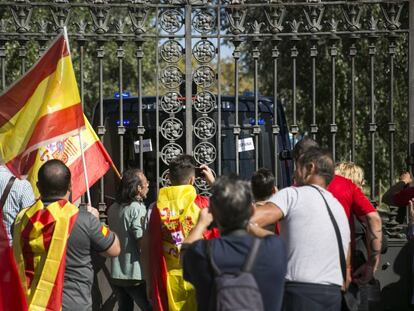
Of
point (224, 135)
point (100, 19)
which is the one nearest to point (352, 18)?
point (224, 135)

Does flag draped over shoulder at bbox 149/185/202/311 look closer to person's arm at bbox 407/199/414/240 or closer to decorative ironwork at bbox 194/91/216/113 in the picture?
decorative ironwork at bbox 194/91/216/113

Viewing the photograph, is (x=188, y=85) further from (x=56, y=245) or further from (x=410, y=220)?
(x=56, y=245)

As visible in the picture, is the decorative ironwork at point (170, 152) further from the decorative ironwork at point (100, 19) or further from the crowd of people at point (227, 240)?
the decorative ironwork at point (100, 19)

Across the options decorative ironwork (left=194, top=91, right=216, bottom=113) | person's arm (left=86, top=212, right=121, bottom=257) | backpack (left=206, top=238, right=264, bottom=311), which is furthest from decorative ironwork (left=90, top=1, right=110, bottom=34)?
backpack (left=206, top=238, right=264, bottom=311)

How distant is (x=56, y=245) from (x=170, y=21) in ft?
11.3

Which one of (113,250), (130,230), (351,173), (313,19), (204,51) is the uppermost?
(313,19)

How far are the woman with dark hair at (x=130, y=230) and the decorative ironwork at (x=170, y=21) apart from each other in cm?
151

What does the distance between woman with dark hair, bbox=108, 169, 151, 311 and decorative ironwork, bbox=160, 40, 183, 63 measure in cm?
124

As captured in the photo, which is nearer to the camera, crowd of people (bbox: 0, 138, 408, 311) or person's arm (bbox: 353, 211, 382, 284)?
crowd of people (bbox: 0, 138, 408, 311)

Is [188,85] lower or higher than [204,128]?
higher

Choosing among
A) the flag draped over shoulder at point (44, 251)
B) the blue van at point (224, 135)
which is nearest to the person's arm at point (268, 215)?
the flag draped over shoulder at point (44, 251)

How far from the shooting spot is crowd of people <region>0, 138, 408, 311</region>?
4.75 metres

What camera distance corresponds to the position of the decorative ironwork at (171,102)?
917 cm

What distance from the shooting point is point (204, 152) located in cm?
916
